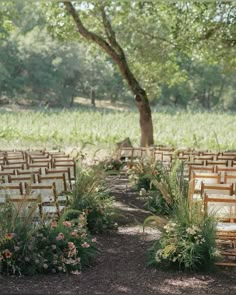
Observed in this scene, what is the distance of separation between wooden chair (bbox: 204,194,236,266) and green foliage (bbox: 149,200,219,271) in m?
0.13

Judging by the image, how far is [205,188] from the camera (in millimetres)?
6922

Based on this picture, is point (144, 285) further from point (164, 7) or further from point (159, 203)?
point (164, 7)

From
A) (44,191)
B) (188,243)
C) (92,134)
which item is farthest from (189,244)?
(92,134)

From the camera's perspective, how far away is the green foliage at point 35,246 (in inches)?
216

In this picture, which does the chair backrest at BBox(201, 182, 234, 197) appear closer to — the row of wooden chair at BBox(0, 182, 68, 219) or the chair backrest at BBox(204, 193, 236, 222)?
the chair backrest at BBox(204, 193, 236, 222)

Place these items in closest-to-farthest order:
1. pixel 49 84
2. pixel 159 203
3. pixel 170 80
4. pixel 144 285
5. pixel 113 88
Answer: pixel 144 285 → pixel 159 203 → pixel 170 80 → pixel 49 84 → pixel 113 88

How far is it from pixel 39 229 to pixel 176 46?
42.7 ft

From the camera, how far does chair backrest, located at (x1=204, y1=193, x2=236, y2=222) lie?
5988 millimetres

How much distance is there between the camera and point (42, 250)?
18.6ft

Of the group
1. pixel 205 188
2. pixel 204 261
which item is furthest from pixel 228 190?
pixel 204 261

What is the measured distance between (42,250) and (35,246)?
0.14 metres

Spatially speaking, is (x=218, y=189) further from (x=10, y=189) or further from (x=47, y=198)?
(x=10, y=189)

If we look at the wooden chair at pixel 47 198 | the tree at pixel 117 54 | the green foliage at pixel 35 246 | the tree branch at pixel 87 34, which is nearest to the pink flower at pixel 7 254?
the green foliage at pixel 35 246

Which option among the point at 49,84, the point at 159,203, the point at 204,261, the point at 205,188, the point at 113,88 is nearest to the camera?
the point at 204,261
